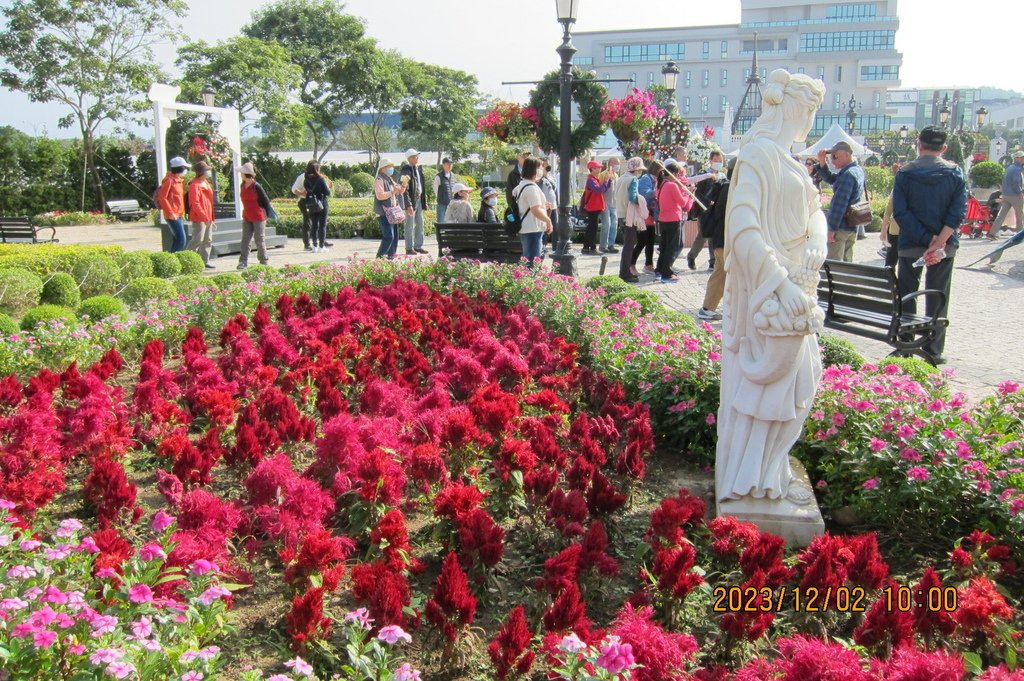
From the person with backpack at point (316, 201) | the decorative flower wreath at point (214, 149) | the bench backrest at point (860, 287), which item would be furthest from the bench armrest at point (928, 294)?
the decorative flower wreath at point (214, 149)

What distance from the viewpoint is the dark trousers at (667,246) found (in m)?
11.3

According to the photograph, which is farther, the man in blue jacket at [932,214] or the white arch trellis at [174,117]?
the white arch trellis at [174,117]

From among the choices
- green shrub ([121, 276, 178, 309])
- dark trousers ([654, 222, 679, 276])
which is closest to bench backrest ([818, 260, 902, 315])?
dark trousers ([654, 222, 679, 276])

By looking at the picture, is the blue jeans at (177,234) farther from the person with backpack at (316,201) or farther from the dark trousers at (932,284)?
the dark trousers at (932,284)

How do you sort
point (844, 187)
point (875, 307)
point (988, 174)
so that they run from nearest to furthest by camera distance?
point (875, 307), point (844, 187), point (988, 174)

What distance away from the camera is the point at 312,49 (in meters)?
43.3

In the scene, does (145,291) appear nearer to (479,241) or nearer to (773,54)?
(479,241)

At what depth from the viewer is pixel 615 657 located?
203cm

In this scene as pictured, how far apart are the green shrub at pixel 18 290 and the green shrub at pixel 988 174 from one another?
27.4 m

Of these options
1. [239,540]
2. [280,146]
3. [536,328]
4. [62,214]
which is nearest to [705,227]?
[536,328]

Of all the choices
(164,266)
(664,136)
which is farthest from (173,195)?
(664,136)

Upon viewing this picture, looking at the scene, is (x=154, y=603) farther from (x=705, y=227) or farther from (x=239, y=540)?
(x=705, y=227)

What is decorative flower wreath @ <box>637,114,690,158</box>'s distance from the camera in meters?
16.5

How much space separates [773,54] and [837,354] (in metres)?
85.7
